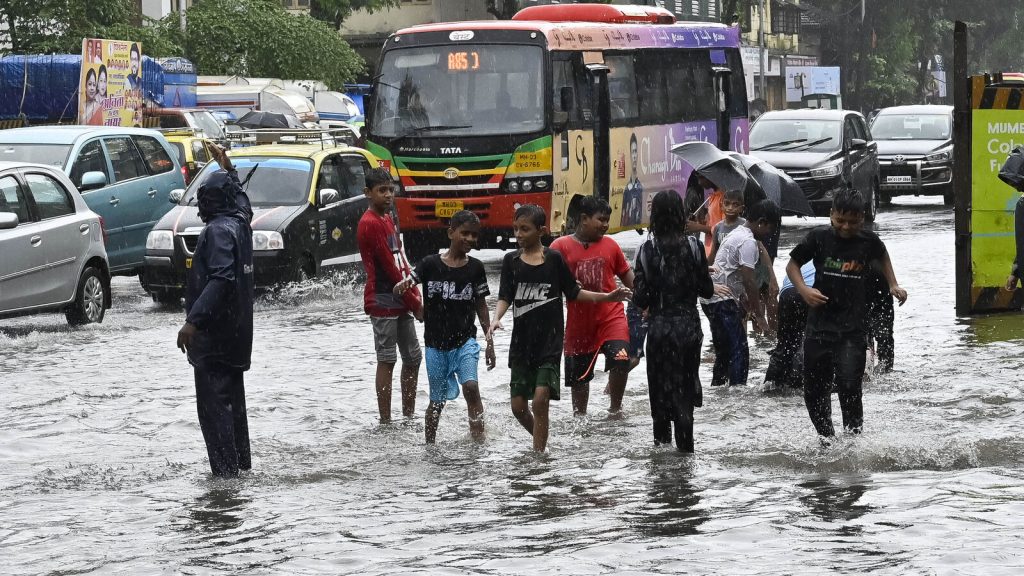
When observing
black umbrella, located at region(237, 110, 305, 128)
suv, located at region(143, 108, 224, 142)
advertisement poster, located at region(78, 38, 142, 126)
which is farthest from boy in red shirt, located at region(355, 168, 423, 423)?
suv, located at region(143, 108, 224, 142)

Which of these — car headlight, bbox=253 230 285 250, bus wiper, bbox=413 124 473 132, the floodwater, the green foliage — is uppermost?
the green foliage

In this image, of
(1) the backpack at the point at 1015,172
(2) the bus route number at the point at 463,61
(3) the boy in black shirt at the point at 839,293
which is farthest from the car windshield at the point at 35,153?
(3) the boy in black shirt at the point at 839,293

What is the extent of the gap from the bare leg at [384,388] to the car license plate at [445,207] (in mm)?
9823

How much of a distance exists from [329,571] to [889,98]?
73363mm

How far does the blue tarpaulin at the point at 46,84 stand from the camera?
29.2m

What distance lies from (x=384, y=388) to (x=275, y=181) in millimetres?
7763

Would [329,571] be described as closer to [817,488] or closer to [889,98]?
[817,488]

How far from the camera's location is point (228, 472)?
8.66m

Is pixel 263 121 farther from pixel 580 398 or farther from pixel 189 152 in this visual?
pixel 580 398

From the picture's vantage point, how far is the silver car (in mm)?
14312

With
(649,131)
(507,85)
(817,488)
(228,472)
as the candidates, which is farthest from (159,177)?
(817,488)

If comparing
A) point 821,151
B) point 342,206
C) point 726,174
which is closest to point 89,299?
point 342,206

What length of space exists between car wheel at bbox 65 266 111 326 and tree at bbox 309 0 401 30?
3146 cm

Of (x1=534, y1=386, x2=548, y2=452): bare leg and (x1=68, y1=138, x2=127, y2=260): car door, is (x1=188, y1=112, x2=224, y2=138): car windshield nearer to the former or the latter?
(x1=68, y1=138, x2=127, y2=260): car door
